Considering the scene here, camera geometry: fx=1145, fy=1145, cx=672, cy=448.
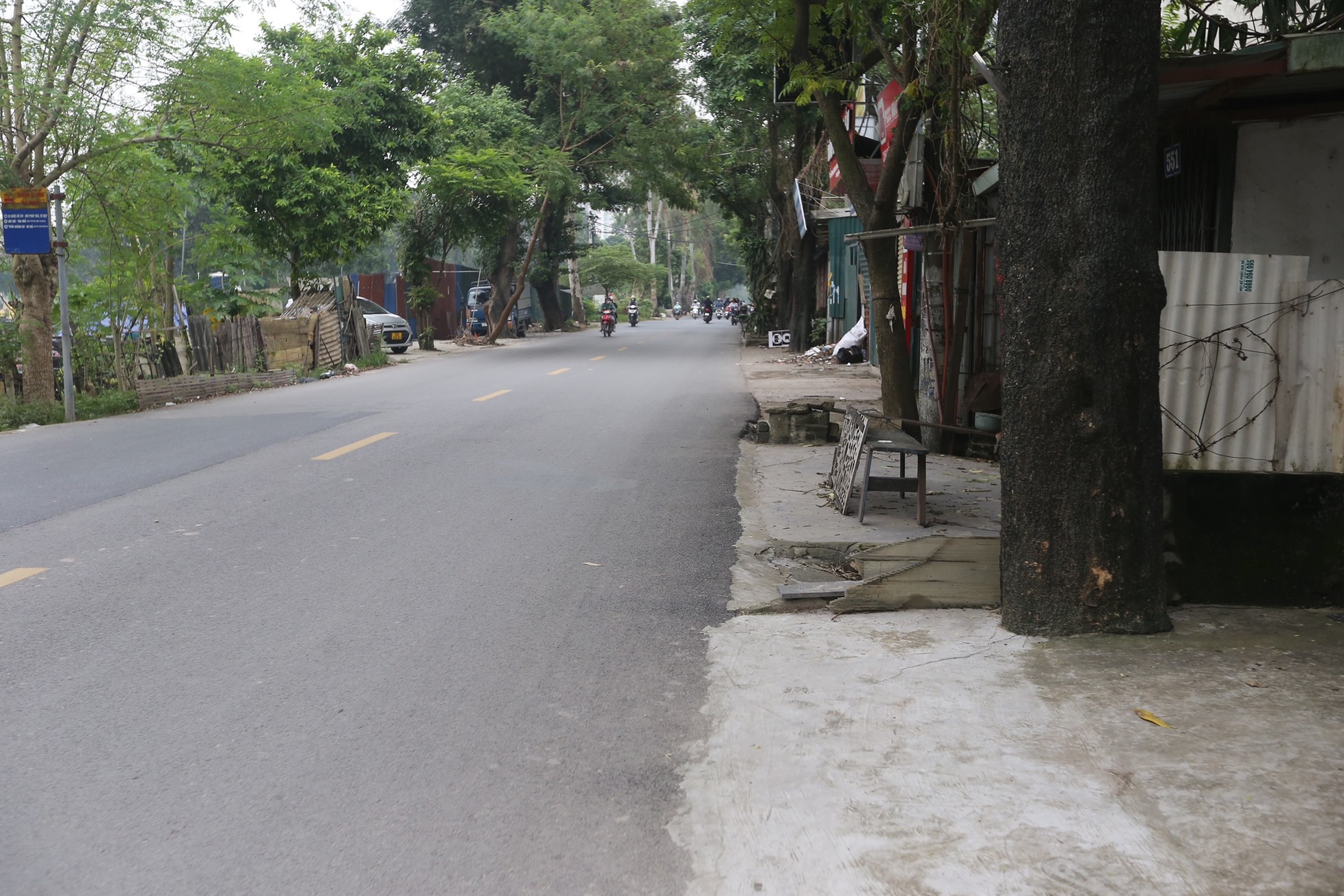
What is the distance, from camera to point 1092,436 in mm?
4844

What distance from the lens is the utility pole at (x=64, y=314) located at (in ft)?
47.0

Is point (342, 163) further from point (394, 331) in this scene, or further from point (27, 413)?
point (27, 413)

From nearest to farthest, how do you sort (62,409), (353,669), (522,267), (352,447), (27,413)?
1. (353,669)
2. (352,447)
3. (27,413)
4. (62,409)
5. (522,267)

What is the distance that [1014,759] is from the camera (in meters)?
3.75

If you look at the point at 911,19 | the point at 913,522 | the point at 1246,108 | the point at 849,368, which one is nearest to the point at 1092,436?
the point at 913,522

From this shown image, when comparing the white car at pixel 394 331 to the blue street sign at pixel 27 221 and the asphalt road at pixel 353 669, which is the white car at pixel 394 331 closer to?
the blue street sign at pixel 27 221

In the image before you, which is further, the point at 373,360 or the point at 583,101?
the point at 583,101

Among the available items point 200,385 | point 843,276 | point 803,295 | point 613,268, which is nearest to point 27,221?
point 200,385

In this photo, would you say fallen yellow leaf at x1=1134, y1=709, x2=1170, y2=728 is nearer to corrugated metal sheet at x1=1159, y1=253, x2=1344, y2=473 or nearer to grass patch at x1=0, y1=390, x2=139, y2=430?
corrugated metal sheet at x1=1159, y1=253, x2=1344, y2=473

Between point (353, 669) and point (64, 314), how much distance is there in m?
12.4

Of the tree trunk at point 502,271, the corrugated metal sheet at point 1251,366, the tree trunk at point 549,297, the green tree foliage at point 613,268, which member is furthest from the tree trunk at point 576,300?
the corrugated metal sheet at point 1251,366

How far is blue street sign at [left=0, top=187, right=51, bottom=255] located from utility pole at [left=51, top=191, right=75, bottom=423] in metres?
0.13

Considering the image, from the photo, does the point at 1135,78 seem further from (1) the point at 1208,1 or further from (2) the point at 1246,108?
(1) the point at 1208,1

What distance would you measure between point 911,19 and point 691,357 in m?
16.9
